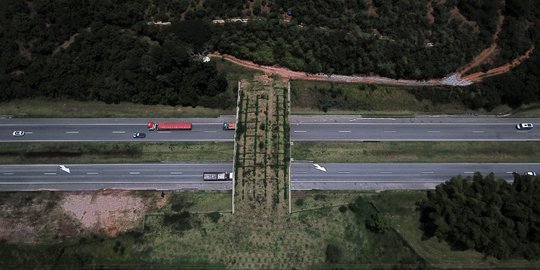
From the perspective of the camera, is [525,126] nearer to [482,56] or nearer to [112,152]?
[482,56]

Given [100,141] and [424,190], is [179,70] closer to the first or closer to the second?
[100,141]

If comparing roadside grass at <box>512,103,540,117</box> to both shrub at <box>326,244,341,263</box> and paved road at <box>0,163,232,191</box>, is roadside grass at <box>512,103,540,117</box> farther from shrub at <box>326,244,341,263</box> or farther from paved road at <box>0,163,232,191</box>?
paved road at <box>0,163,232,191</box>

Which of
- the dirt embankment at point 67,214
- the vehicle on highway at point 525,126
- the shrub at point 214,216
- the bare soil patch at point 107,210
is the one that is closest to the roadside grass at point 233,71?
the shrub at point 214,216

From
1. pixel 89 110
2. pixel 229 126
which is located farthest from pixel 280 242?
pixel 89 110

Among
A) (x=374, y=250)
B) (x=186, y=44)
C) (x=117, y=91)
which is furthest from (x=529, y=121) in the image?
(x=117, y=91)

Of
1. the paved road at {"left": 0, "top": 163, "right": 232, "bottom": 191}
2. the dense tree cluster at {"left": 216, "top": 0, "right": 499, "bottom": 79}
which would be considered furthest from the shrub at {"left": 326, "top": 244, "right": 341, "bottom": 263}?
the dense tree cluster at {"left": 216, "top": 0, "right": 499, "bottom": 79}

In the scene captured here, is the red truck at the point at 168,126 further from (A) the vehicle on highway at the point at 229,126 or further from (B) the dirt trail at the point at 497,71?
(B) the dirt trail at the point at 497,71
